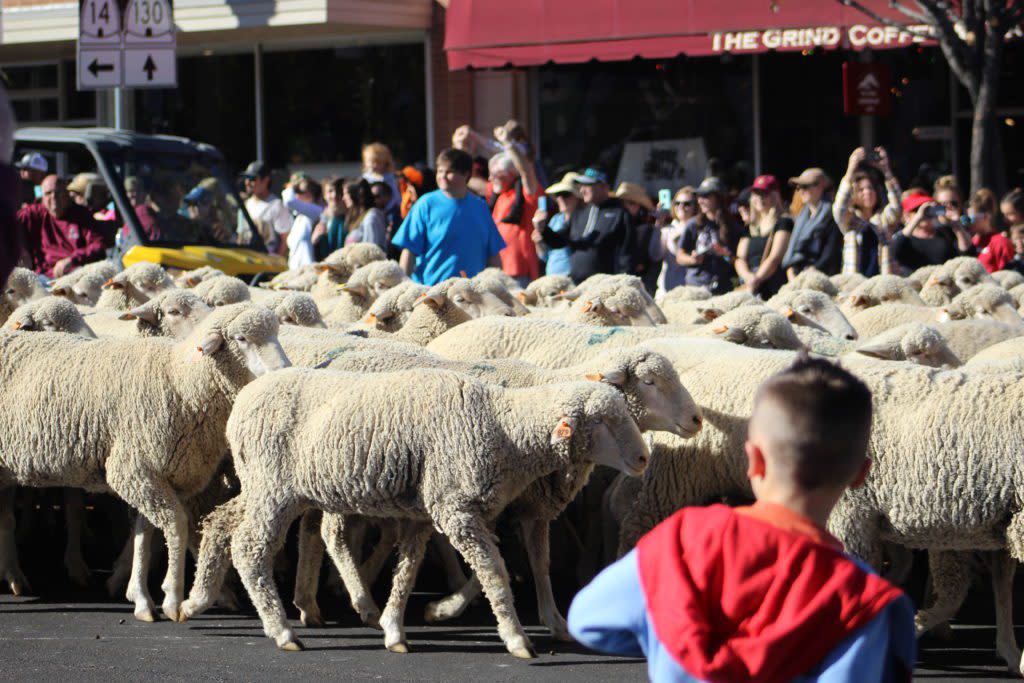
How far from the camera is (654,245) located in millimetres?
12156

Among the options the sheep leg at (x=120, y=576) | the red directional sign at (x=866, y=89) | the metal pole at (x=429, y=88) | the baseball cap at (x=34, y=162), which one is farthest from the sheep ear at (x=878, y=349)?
the metal pole at (x=429, y=88)

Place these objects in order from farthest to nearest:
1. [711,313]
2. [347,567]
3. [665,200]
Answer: [665,200], [711,313], [347,567]

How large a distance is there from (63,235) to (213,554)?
616cm

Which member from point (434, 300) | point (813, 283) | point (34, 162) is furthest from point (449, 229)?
point (34, 162)

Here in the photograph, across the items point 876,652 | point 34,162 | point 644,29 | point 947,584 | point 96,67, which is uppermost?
point 644,29

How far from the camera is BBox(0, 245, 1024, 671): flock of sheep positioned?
5785 millimetres

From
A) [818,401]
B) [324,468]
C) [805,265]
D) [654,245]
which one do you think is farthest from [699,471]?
[654,245]

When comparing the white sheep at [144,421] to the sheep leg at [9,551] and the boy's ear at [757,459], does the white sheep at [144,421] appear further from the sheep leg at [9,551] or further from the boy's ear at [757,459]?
the boy's ear at [757,459]

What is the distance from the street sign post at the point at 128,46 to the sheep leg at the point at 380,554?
573 centimetres

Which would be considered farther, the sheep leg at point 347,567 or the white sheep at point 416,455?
the sheep leg at point 347,567

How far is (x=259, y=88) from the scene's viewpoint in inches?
829

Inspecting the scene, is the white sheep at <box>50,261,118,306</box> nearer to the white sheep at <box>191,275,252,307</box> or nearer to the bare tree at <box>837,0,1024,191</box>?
the white sheep at <box>191,275,252,307</box>

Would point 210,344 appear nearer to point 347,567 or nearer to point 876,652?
point 347,567

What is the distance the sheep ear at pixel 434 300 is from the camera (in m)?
9.01
